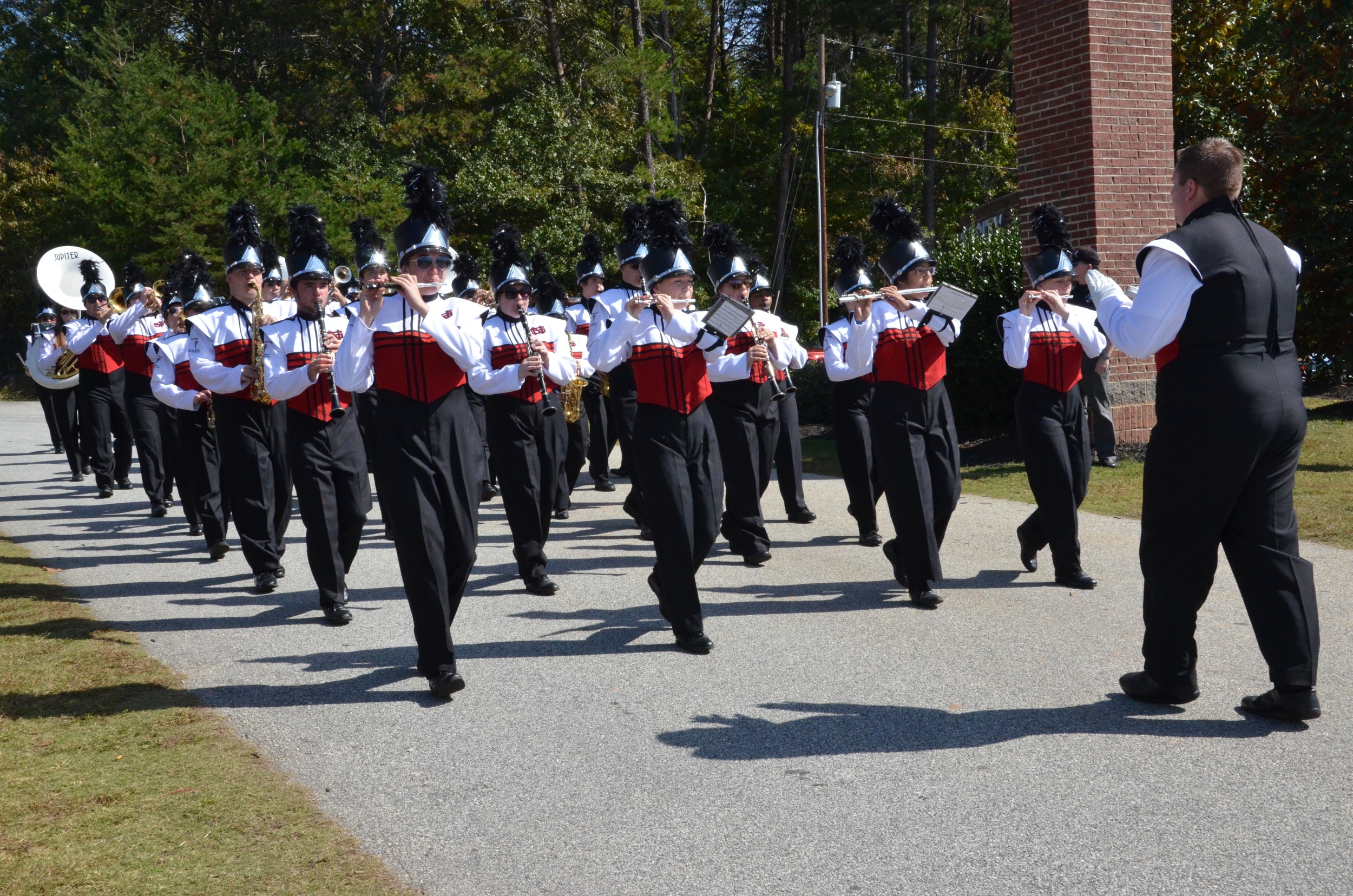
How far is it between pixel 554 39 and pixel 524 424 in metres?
27.6

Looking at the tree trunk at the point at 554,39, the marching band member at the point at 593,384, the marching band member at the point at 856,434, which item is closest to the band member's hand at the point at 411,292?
the marching band member at the point at 856,434

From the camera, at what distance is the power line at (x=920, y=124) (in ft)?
125

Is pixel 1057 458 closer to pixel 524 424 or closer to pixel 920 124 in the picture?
pixel 524 424

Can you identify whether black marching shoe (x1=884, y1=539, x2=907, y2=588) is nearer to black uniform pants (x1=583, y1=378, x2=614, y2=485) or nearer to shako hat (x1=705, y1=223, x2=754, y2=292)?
shako hat (x1=705, y1=223, x2=754, y2=292)

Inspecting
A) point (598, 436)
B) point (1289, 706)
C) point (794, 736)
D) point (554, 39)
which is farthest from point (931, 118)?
point (794, 736)

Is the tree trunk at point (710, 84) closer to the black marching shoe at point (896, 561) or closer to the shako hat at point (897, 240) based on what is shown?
the shako hat at point (897, 240)

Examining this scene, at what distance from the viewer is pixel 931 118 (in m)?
38.3

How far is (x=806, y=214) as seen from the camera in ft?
131

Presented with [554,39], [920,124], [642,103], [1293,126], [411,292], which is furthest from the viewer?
[920,124]

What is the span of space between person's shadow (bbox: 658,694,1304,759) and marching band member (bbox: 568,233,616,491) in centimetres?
784

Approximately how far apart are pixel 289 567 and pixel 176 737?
429cm

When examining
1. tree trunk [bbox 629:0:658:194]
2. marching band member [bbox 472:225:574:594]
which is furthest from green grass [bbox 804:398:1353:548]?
tree trunk [bbox 629:0:658:194]

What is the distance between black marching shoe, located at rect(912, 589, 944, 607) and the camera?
732 centimetres

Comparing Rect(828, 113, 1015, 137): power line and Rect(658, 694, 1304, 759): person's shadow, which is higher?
Rect(828, 113, 1015, 137): power line
